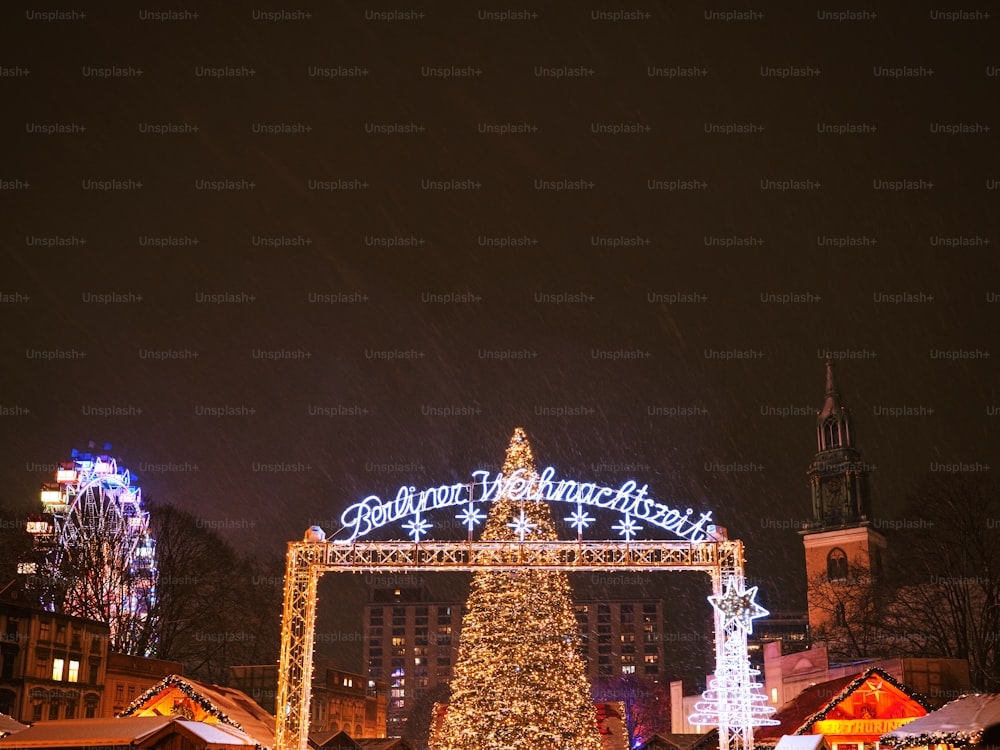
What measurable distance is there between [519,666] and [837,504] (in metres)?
68.5

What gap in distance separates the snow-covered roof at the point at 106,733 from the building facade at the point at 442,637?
13597 cm

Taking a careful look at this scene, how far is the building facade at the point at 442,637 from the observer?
156 meters

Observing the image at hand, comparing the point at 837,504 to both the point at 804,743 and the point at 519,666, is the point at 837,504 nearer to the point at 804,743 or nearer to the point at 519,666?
the point at 519,666

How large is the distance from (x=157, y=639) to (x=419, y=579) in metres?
128

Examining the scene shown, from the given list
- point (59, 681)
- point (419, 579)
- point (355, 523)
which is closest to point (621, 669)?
point (419, 579)

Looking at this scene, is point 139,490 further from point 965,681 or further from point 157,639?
point 965,681

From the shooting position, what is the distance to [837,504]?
93875 millimetres

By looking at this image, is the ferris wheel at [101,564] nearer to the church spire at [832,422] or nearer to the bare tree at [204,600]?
the bare tree at [204,600]

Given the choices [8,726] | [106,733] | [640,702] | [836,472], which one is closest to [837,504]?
[836,472]

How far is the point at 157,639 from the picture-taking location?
161ft

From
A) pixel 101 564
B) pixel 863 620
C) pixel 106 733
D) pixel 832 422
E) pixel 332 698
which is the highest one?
pixel 832 422

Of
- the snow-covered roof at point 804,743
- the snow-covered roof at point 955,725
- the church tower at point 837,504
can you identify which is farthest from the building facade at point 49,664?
the church tower at point 837,504

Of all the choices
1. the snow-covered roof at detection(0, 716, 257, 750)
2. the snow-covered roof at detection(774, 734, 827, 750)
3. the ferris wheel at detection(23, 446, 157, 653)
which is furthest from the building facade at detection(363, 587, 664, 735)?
the snow-covered roof at detection(0, 716, 257, 750)

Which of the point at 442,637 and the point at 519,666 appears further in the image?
the point at 442,637
